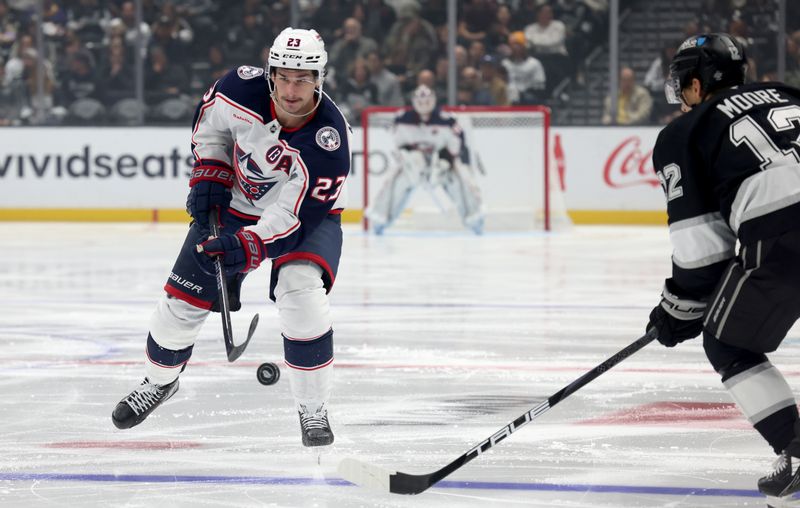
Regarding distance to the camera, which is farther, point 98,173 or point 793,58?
point 98,173

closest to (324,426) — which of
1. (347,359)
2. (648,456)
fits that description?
(648,456)

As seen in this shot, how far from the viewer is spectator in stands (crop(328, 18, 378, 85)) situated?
11289mm

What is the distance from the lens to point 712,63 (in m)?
2.54

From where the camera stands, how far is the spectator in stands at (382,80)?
444 inches

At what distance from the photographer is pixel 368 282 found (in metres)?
6.92

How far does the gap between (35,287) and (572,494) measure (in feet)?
15.0

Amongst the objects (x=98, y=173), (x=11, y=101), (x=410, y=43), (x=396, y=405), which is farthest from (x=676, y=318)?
(x=11, y=101)

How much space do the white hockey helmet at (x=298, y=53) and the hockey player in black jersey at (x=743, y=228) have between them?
3.15 ft

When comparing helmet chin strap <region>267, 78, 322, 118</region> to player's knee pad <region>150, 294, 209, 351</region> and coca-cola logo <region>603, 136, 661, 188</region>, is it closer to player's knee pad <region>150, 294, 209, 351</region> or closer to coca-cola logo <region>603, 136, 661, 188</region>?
player's knee pad <region>150, 294, 209, 351</region>

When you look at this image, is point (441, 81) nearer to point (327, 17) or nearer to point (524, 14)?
point (524, 14)

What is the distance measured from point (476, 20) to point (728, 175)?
883 centimetres

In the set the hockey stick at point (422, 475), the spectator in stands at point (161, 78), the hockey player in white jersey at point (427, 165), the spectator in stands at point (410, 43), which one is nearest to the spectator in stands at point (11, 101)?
the spectator in stands at point (161, 78)

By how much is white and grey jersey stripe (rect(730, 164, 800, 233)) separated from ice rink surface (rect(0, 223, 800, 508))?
61cm

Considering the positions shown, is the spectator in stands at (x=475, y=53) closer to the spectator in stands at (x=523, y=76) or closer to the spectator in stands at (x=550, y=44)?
the spectator in stands at (x=523, y=76)
